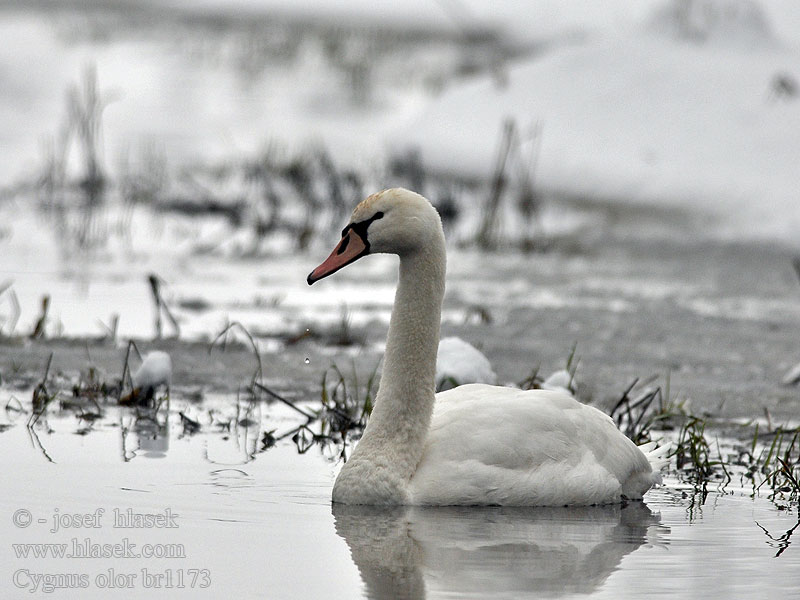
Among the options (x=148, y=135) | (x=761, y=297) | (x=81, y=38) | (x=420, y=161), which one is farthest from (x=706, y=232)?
(x=81, y=38)

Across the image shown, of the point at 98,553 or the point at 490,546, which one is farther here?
the point at 490,546

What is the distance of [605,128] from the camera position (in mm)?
13789

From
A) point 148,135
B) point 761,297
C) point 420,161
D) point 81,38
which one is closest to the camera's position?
point 761,297

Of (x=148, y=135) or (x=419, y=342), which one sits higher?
(x=148, y=135)

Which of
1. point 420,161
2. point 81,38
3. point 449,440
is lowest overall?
point 449,440

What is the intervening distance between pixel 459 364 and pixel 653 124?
7768 millimetres

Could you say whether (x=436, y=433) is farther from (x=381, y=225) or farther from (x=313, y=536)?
(x=313, y=536)

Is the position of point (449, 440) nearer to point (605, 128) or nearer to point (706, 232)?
point (706, 232)

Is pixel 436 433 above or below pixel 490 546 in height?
above

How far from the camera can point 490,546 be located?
170 inches

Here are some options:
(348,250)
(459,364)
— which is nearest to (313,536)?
(348,250)

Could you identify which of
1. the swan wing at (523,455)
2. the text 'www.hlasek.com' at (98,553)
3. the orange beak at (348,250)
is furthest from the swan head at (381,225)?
the text 'www.hlasek.com' at (98,553)

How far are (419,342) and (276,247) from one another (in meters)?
7.15

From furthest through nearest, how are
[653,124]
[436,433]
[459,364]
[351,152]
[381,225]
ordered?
1. [351,152]
2. [653,124]
3. [459,364]
4. [436,433]
5. [381,225]
